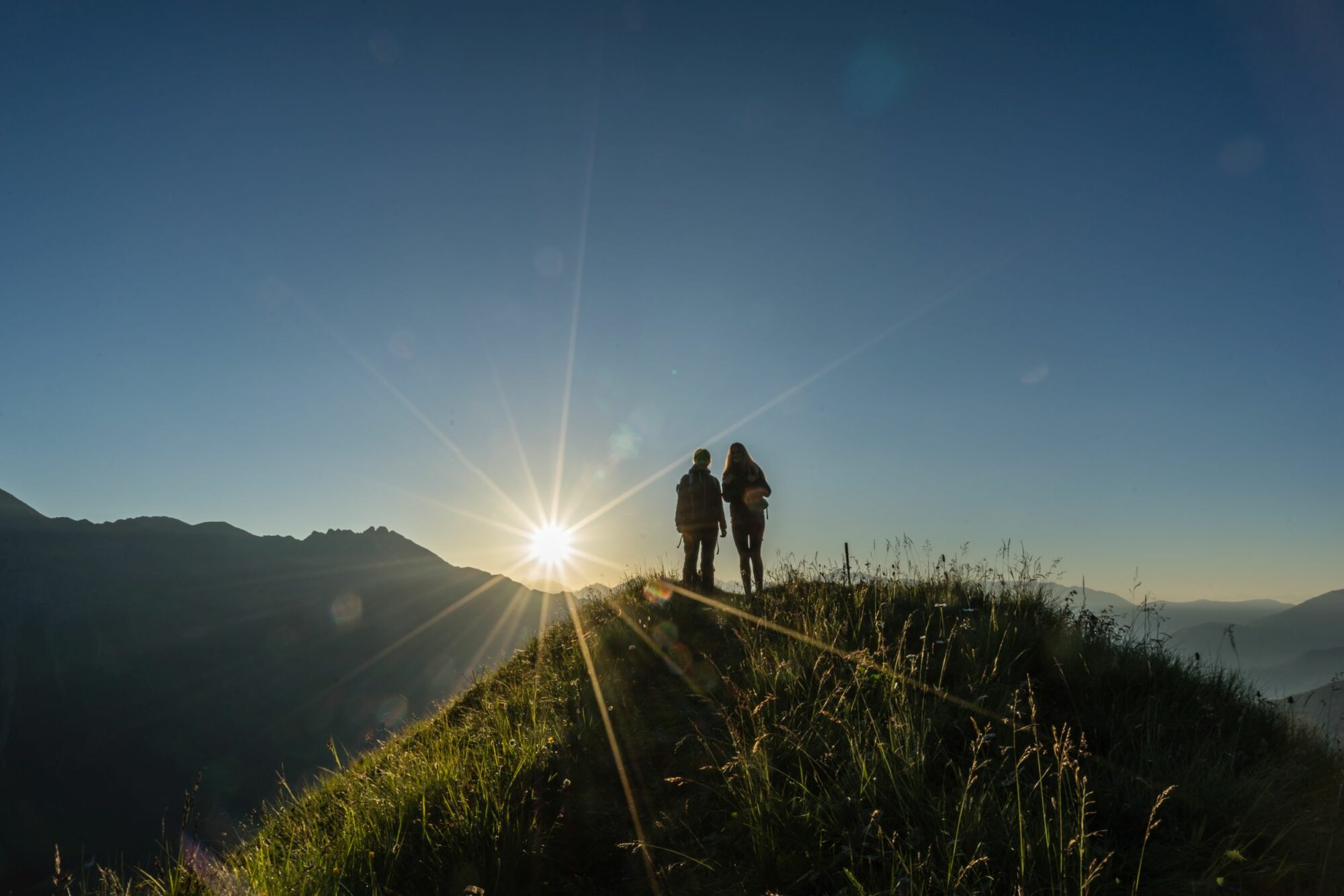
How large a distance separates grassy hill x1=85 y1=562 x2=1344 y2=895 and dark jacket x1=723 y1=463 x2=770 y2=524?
4.28m

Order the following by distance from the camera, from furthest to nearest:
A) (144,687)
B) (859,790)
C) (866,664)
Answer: (144,687), (866,664), (859,790)

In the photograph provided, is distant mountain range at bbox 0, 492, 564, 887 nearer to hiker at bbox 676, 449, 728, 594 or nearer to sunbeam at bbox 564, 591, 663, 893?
hiker at bbox 676, 449, 728, 594

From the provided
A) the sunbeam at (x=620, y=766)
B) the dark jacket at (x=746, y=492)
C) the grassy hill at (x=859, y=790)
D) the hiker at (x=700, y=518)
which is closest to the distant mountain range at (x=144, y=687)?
the hiker at (x=700, y=518)

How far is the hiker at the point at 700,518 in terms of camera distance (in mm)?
11414

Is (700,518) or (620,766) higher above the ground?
(700,518)

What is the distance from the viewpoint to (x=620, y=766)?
Answer: 5168 mm

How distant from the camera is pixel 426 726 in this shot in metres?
9.01

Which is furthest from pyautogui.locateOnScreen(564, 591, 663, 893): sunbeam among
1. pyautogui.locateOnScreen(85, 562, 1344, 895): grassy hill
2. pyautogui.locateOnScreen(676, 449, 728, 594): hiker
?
pyautogui.locateOnScreen(676, 449, 728, 594): hiker

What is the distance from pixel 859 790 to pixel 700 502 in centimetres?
811

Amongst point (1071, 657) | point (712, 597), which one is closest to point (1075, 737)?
point (1071, 657)

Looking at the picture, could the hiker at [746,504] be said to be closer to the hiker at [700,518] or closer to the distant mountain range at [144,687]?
the hiker at [700,518]

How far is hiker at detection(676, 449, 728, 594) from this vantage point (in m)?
11.4

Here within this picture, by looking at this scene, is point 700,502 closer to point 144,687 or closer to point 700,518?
point 700,518

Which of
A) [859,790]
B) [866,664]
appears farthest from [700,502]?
[859,790]
